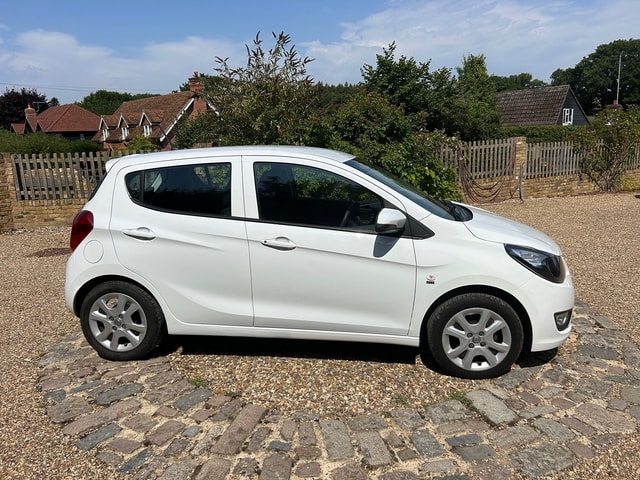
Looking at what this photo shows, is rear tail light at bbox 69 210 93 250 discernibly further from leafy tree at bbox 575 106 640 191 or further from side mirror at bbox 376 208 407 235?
leafy tree at bbox 575 106 640 191

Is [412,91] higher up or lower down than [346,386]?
higher up

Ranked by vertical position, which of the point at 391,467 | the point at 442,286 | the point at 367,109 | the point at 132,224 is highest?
the point at 367,109

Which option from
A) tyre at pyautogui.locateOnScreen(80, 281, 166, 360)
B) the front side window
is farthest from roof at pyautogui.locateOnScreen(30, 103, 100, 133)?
the front side window

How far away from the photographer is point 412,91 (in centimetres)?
2338

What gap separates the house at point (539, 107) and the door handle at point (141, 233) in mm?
41013

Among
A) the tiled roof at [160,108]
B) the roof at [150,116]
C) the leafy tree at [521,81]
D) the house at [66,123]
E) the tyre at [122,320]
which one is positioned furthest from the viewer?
the leafy tree at [521,81]

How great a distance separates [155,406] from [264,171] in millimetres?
1850

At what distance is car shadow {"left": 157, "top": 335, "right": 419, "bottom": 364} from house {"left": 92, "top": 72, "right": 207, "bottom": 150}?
34092mm

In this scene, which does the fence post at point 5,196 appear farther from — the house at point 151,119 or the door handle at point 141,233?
the house at point 151,119

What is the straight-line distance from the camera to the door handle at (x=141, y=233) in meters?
3.88

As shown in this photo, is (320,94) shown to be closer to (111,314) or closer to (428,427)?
(111,314)

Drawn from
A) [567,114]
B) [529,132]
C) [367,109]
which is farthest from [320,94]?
[567,114]

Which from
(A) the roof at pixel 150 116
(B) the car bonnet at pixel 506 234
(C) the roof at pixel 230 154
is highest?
(A) the roof at pixel 150 116

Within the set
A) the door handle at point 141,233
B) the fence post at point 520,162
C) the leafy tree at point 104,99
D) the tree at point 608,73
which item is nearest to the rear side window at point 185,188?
the door handle at point 141,233
